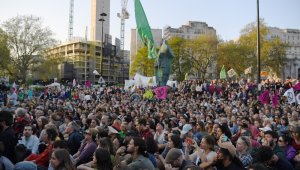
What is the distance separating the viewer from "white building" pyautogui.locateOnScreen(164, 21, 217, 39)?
118 meters

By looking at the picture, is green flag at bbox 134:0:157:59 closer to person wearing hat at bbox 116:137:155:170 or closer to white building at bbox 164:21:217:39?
person wearing hat at bbox 116:137:155:170

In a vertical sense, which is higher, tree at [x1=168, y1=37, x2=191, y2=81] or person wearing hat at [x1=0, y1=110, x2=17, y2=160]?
tree at [x1=168, y1=37, x2=191, y2=81]

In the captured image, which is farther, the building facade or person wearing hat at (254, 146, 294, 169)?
the building facade

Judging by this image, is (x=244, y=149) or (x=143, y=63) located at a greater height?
(x=143, y=63)

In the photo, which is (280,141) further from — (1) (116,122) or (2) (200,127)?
(1) (116,122)

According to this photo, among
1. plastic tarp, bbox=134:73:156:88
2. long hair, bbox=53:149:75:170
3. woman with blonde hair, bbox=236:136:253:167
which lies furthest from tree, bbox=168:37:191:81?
long hair, bbox=53:149:75:170

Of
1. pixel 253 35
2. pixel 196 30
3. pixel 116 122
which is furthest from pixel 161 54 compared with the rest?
pixel 196 30

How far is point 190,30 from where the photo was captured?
4857 inches

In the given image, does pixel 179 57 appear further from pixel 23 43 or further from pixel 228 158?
pixel 228 158

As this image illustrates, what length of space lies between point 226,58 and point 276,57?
8.34 m

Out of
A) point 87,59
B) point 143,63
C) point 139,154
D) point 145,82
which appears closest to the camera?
point 139,154

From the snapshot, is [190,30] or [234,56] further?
[190,30]

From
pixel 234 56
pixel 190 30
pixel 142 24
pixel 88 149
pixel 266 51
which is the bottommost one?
pixel 88 149

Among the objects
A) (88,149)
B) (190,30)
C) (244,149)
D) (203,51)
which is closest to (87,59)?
(190,30)
